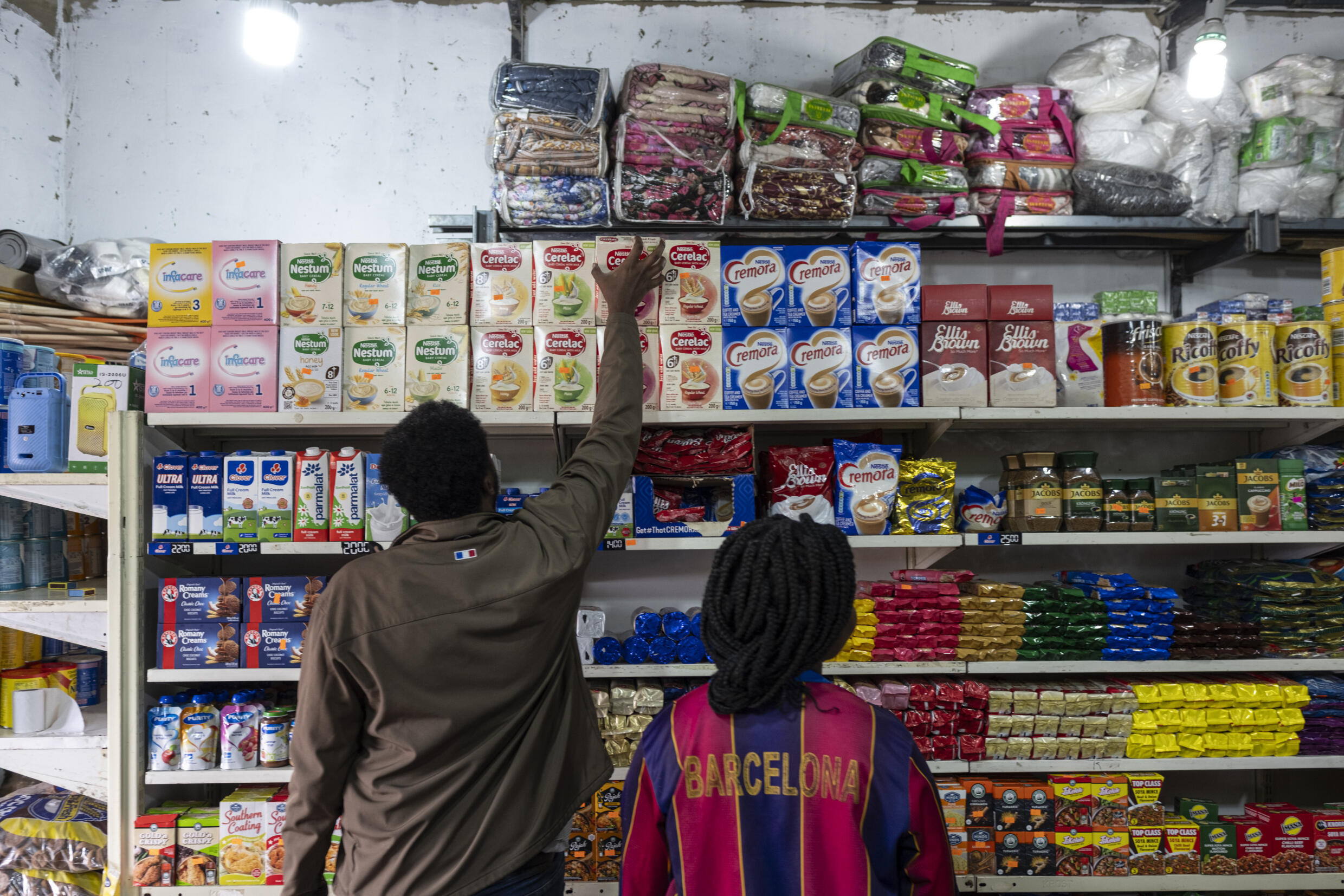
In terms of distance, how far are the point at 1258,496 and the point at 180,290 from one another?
383 cm

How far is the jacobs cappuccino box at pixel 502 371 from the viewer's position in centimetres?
270

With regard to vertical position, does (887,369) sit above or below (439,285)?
below

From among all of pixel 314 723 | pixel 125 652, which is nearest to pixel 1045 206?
pixel 314 723

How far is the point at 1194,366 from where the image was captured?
2.82 meters

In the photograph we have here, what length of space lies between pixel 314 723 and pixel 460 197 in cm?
244

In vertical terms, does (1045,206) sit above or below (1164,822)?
above

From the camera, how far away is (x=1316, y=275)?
11.6ft

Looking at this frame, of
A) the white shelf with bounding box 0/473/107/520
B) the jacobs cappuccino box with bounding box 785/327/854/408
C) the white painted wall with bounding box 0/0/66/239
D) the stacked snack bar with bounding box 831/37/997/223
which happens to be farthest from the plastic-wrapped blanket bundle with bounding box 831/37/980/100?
Result: the white painted wall with bounding box 0/0/66/239

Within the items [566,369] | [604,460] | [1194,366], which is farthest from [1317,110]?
[604,460]

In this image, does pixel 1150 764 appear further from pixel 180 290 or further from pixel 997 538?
pixel 180 290


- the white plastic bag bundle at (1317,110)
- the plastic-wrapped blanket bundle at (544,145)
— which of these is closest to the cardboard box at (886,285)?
the plastic-wrapped blanket bundle at (544,145)

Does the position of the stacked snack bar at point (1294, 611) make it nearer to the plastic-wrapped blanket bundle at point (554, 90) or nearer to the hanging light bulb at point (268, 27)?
the plastic-wrapped blanket bundle at point (554, 90)

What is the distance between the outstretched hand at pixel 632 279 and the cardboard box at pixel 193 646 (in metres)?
1.72

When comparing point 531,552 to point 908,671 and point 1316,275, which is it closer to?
point 908,671
